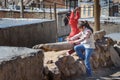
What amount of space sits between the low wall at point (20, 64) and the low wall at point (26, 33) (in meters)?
3.50

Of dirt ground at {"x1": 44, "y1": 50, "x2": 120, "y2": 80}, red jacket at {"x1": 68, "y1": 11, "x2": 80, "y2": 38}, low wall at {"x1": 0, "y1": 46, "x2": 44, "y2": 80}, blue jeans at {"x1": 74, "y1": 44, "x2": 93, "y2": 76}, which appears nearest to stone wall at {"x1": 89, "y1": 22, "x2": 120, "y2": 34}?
dirt ground at {"x1": 44, "y1": 50, "x2": 120, "y2": 80}

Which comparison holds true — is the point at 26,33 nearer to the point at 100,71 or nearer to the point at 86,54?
the point at 100,71

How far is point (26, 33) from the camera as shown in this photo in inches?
469

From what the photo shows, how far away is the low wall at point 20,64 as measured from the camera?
20.3ft

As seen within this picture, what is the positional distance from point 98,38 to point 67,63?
10.3ft

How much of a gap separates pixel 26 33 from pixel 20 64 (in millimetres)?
5387

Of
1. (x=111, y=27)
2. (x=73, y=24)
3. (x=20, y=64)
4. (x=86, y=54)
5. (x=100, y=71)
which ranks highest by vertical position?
(x=73, y=24)

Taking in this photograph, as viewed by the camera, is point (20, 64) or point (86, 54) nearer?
point (20, 64)

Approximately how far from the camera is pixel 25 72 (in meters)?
6.80

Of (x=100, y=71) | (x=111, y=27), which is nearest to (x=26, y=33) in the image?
(x=100, y=71)

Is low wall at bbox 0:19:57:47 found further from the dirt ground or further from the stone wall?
the stone wall

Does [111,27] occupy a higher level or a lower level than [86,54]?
lower

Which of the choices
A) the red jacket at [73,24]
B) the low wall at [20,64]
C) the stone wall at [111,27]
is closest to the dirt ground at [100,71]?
the red jacket at [73,24]

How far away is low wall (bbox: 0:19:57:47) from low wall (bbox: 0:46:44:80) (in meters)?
3.50
